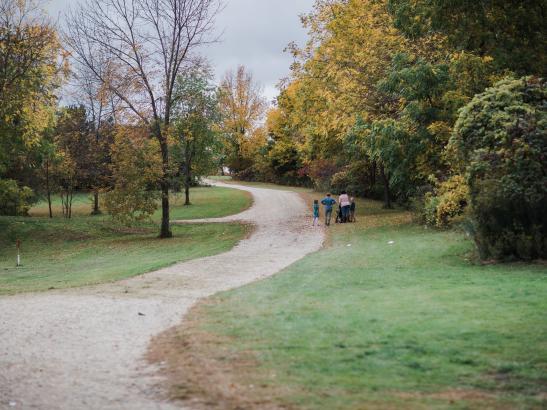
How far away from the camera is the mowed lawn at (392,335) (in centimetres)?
572

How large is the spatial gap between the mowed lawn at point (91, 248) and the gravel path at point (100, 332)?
2.01 metres

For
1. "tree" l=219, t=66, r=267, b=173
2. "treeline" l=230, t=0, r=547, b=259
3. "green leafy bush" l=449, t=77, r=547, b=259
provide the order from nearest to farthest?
"treeline" l=230, t=0, r=547, b=259 → "green leafy bush" l=449, t=77, r=547, b=259 → "tree" l=219, t=66, r=267, b=173

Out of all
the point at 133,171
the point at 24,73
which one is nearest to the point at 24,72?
the point at 24,73

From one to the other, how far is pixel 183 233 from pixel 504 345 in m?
24.4

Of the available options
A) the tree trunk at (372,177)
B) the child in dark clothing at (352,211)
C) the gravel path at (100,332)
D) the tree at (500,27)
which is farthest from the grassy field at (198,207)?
the tree at (500,27)

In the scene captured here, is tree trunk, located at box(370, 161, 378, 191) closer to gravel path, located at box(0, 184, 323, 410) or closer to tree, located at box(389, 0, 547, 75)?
gravel path, located at box(0, 184, 323, 410)

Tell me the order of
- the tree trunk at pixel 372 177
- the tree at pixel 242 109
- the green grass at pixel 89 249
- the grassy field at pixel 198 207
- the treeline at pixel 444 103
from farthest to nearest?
the tree at pixel 242 109 → the tree trunk at pixel 372 177 → the grassy field at pixel 198 207 → the green grass at pixel 89 249 → the treeline at pixel 444 103

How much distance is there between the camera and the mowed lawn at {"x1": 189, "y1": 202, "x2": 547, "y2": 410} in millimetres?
5723

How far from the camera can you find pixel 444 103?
73.6 ft

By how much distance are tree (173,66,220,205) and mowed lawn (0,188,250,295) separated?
3923mm

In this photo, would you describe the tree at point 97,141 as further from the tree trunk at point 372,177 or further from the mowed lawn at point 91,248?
the tree trunk at point 372,177

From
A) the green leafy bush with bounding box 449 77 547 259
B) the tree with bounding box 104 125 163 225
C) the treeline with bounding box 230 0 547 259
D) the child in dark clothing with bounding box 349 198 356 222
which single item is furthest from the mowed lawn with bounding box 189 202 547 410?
the child in dark clothing with bounding box 349 198 356 222

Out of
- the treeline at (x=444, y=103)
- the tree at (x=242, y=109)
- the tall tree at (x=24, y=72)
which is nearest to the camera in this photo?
the treeline at (x=444, y=103)

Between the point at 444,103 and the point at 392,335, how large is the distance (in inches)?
647
